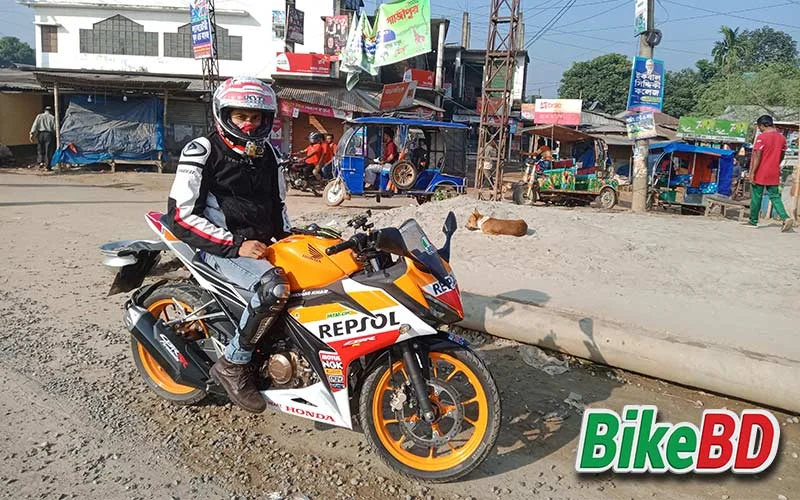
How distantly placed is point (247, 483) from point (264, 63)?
98.8 feet

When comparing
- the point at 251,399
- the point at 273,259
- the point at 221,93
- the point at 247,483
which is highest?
the point at 221,93

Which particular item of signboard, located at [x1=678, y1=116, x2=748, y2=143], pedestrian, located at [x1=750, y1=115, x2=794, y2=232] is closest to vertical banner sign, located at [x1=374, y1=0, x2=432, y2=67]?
pedestrian, located at [x1=750, y1=115, x2=794, y2=232]

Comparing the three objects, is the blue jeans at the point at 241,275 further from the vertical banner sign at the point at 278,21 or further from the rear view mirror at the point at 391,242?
the vertical banner sign at the point at 278,21

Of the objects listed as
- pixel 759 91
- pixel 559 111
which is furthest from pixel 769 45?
pixel 559 111

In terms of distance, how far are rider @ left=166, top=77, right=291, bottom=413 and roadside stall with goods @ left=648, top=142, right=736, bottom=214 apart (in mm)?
17257

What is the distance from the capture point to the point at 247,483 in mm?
3033

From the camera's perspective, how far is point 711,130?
2817 centimetres

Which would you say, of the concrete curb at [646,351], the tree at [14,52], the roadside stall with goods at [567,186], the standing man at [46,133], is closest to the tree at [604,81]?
the roadside stall with goods at [567,186]

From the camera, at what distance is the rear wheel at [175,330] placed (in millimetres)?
3824

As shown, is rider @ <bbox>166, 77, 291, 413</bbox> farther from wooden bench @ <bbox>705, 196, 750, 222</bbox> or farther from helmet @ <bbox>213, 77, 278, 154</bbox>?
wooden bench @ <bbox>705, 196, 750, 222</bbox>

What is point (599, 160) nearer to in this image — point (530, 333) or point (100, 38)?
point (530, 333)

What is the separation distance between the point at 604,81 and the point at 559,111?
28244 mm

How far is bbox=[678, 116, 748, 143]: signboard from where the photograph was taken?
27.8 meters

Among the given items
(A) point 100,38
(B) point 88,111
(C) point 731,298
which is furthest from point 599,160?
(A) point 100,38
